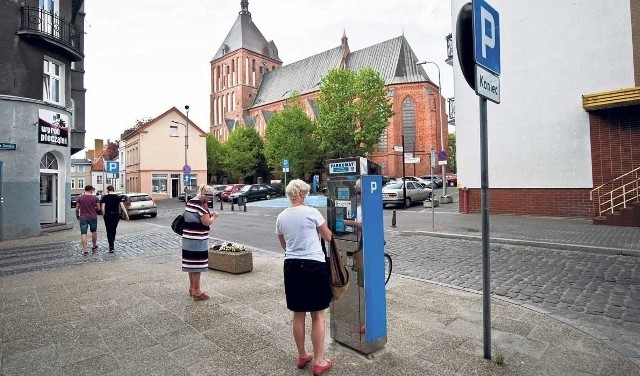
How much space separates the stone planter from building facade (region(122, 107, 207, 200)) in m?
37.7

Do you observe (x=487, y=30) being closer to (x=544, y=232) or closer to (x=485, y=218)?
(x=485, y=218)

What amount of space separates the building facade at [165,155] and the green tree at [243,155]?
205 inches

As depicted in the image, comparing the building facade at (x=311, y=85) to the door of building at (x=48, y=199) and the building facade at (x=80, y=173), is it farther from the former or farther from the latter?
the door of building at (x=48, y=199)

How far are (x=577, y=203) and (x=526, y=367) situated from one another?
46.1ft

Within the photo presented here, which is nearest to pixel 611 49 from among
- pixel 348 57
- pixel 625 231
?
pixel 625 231

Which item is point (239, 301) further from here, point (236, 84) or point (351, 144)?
point (236, 84)

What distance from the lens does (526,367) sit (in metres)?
3.33

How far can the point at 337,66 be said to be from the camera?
199ft

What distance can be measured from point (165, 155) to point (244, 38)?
114ft

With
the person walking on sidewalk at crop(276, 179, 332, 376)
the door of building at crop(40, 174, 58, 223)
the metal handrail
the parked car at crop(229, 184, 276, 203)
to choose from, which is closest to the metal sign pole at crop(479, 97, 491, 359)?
the person walking on sidewalk at crop(276, 179, 332, 376)

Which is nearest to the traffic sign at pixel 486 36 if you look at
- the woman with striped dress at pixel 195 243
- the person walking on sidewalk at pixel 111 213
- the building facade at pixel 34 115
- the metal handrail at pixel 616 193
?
the woman with striped dress at pixel 195 243

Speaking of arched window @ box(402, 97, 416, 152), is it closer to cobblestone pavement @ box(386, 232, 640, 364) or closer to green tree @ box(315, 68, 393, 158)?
green tree @ box(315, 68, 393, 158)

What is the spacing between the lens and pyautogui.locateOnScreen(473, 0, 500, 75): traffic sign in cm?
321

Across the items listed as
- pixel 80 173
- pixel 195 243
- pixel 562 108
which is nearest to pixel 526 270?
pixel 195 243
